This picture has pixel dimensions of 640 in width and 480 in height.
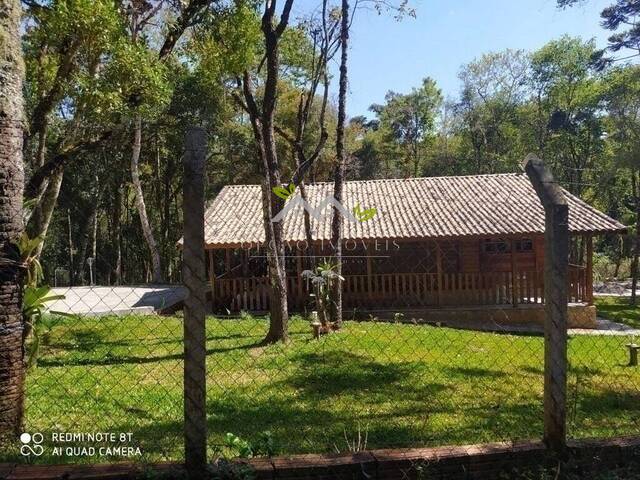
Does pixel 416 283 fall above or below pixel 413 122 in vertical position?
below

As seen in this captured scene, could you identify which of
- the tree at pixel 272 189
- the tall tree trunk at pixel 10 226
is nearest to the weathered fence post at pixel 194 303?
the tall tree trunk at pixel 10 226

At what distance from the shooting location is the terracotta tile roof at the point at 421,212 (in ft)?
52.9

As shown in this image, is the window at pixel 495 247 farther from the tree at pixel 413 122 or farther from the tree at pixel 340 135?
the tree at pixel 413 122

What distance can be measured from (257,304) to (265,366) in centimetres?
813

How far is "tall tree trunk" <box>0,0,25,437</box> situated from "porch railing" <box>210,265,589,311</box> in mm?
12775

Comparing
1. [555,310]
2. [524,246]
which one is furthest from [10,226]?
[524,246]

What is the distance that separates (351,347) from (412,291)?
24.5 ft

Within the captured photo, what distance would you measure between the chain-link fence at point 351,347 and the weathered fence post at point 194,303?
10mm

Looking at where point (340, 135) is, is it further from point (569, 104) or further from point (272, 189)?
point (569, 104)

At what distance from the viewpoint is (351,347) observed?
9.58m

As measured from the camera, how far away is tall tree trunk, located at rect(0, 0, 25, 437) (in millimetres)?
3406

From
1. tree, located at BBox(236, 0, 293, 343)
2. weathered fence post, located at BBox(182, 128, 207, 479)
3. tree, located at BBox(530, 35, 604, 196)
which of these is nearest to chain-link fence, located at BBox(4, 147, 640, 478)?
weathered fence post, located at BBox(182, 128, 207, 479)

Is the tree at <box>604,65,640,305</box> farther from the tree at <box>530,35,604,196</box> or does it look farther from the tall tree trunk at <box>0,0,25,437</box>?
the tall tree trunk at <box>0,0,25,437</box>

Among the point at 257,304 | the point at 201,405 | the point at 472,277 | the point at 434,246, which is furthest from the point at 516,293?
the point at 201,405
